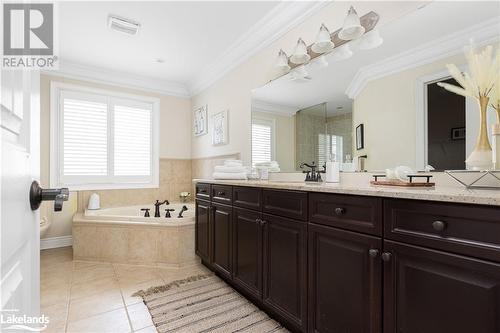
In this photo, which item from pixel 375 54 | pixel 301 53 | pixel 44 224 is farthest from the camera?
pixel 44 224

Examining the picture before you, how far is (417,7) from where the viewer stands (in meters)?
1.51

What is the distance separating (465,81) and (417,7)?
0.55 meters

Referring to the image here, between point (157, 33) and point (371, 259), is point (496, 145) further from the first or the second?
point (157, 33)

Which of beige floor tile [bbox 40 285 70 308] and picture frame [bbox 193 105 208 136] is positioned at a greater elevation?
picture frame [bbox 193 105 208 136]

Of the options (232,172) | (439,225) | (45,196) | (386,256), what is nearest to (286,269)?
(386,256)

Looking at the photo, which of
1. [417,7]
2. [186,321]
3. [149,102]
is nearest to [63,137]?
[149,102]

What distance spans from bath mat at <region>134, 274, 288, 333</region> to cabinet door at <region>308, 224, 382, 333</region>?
521 mm

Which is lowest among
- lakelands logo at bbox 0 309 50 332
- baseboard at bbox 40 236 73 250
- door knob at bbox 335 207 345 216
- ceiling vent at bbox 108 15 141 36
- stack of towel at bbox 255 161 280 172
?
baseboard at bbox 40 236 73 250

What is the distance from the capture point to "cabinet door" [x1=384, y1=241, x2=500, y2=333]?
2.83ft

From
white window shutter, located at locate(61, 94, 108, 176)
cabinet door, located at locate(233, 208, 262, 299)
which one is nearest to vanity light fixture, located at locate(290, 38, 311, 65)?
cabinet door, located at locate(233, 208, 262, 299)

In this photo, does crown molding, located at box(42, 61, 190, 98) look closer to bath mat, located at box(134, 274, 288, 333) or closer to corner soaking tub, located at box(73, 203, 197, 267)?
corner soaking tub, located at box(73, 203, 197, 267)

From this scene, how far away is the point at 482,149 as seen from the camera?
4.06 feet

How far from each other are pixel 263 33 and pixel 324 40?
930 mm

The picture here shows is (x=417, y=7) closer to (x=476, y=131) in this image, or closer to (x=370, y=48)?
(x=370, y=48)
